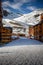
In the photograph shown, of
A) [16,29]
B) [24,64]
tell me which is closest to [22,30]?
[16,29]

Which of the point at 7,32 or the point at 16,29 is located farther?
the point at 16,29

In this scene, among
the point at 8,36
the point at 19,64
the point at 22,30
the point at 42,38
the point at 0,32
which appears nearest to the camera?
the point at 19,64

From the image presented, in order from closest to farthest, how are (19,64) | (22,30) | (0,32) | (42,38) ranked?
(19,64), (0,32), (42,38), (22,30)

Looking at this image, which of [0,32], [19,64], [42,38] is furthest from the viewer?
[42,38]

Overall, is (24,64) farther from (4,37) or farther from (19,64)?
(4,37)

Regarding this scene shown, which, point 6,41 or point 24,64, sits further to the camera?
point 6,41

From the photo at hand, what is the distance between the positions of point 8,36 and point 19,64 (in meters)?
14.9

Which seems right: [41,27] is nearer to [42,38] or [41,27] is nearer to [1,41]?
[42,38]

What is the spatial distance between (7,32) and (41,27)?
634 centimetres

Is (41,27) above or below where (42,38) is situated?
above

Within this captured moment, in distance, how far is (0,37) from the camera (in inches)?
762

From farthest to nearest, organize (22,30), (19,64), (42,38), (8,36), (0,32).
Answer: (22,30), (42,38), (8,36), (0,32), (19,64)

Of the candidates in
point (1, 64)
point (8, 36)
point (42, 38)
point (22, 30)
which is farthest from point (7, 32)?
point (22, 30)

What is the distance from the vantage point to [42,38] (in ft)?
77.6
